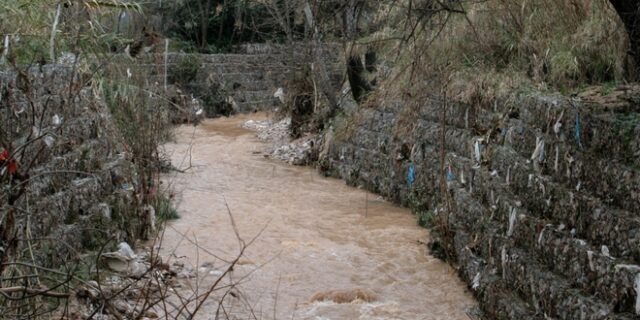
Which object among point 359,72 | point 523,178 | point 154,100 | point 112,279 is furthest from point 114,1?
point 359,72

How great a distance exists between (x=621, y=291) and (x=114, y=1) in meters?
3.85

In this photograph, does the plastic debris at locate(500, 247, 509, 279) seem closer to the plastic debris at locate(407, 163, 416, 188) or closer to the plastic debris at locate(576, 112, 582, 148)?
the plastic debris at locate(576, 112, 582, 148)

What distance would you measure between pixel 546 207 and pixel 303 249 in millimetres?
3351

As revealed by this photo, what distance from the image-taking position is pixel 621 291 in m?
4.16

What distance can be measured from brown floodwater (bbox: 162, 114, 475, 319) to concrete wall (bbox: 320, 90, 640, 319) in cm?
45

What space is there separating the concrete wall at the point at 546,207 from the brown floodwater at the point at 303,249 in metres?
0.45

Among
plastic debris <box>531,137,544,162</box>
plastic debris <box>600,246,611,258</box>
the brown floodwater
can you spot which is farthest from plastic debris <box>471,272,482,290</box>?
plastic debris <box>600,246,611,258</box>

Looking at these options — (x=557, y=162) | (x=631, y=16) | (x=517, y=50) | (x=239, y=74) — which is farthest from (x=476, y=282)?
(x=239, y=74)

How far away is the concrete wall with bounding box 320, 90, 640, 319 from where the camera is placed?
4.36m

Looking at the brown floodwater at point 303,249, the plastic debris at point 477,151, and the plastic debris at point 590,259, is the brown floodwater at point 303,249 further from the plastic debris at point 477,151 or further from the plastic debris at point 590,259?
the plastic debris at point 590,259

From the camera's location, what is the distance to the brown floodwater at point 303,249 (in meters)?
6.54

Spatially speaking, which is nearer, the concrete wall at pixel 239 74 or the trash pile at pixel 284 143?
the trash pile at pixel 284 143

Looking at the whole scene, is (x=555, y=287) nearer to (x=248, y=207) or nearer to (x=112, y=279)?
(x=112, y=279)

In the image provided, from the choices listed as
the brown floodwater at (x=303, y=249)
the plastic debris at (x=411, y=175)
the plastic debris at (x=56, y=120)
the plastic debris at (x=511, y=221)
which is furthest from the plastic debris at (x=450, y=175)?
the plastic debris at (x=56, y=120)
